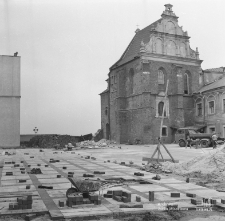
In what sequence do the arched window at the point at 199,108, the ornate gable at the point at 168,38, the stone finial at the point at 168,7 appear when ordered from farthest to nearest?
the stone finial at the point at 168,7 → the arched window at the point at 199,108 → the ornate gable at the point at 168,38

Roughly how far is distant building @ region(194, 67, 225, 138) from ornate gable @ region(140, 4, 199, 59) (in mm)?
6411

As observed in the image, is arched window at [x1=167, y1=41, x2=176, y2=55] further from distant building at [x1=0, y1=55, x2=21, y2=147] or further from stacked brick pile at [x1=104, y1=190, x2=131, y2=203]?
stacked brick pile at [x1=104, y1=190, x2=131, y2=203]

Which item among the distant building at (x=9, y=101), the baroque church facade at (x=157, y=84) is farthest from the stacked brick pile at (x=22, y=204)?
the baroque church facade at (x=157, y=84)

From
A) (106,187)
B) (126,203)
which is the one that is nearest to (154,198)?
(126,203)

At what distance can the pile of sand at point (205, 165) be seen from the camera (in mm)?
12320

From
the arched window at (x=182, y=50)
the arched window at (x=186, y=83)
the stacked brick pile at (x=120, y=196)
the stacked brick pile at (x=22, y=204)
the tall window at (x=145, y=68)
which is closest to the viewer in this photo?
the stacked brick pile at (x=22, y=204)

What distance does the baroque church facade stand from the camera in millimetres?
43906

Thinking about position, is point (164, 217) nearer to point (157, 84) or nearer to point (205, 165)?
point (205, 165)

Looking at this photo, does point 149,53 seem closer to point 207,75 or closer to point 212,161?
point 207,75

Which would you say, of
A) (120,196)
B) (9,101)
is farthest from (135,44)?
(120,196)

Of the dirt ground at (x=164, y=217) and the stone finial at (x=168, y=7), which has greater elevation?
the stone finial at (x=168, y=7)

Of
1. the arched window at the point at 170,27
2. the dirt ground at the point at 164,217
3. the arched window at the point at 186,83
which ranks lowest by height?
the dirt ground at the point at 164,217

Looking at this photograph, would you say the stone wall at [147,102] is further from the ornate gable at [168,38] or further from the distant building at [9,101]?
the distant building at [9,101]

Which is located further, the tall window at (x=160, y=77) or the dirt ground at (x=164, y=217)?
the tall window at (x=160, y=77)
